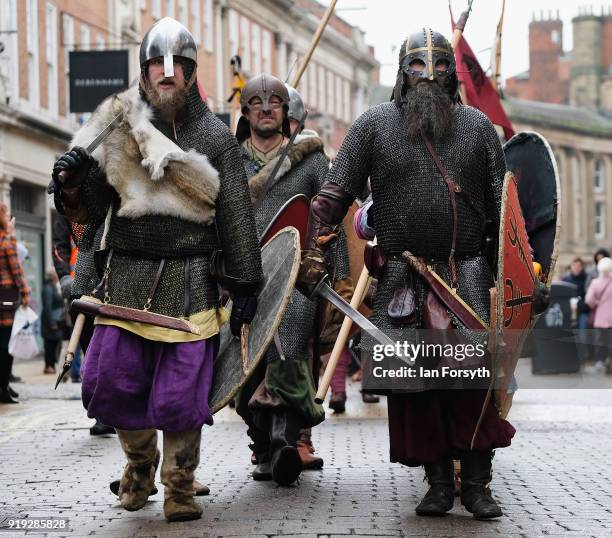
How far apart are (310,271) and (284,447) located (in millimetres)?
966

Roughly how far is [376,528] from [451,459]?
70cm

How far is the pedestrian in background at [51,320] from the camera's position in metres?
19.6

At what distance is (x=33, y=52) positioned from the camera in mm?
31141

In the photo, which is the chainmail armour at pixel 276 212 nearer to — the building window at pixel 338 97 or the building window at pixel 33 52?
the building window at pixel 33 52

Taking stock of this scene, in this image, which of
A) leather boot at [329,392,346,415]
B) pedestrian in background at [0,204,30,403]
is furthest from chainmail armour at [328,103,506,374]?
pedestrian in background at [0,204,30,403]

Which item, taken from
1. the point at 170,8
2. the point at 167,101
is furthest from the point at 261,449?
the point at 170,8

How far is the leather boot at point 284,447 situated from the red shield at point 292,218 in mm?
848

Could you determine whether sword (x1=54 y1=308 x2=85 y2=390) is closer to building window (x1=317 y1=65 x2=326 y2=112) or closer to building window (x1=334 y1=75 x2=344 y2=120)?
building window (x1=317 y1=65 x2=326 y2=112)

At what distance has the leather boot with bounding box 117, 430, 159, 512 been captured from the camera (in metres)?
6.61

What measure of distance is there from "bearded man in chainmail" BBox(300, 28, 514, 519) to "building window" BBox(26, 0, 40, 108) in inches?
959

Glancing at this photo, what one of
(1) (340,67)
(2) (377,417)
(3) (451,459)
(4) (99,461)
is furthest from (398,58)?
(1) (340,67)

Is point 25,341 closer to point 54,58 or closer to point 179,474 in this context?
point 179,474

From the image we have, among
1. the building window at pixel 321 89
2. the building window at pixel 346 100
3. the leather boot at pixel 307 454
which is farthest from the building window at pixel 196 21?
the leather boot at pixel 307 454

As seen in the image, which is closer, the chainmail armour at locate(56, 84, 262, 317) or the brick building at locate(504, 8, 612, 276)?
the chainmail armour at locate(56, 84, 262, 317)
